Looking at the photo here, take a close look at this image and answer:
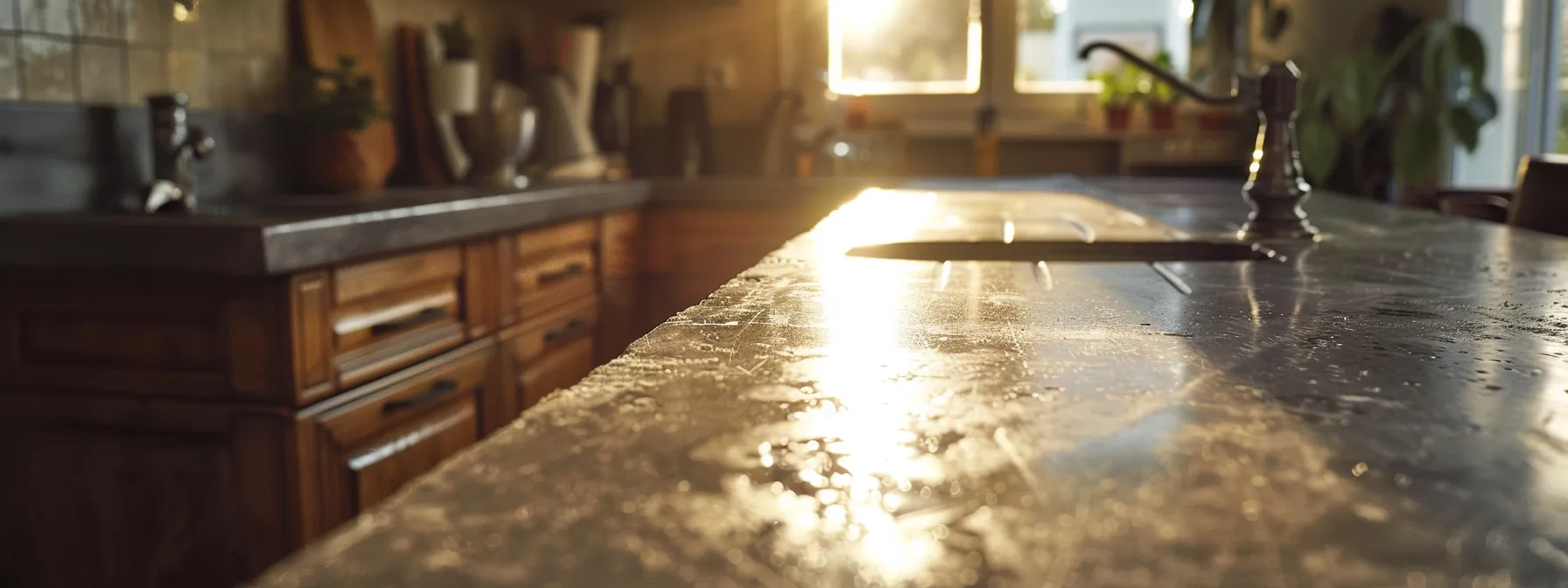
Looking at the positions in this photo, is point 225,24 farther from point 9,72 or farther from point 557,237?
point 557,237

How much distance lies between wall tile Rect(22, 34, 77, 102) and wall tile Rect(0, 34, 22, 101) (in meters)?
0.01

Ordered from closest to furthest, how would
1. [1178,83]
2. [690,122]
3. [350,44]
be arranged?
1. [1178,83]
2. [350,44]
3. [690,122]

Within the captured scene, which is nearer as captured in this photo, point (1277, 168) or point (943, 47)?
point (1277, 168)

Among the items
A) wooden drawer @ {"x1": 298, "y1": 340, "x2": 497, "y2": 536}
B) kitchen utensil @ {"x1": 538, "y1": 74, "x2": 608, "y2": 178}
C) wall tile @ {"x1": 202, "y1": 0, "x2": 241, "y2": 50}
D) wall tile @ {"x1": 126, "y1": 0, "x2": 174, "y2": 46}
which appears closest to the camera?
wooden drawer @ {"x1": 298, "y1": 340, "x2": 497, "y2": 536}

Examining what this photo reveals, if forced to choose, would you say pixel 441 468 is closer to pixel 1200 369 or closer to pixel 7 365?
pixel 1200 369

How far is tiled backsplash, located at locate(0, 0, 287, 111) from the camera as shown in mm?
1712

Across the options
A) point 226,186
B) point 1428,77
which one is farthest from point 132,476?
point 1428,77

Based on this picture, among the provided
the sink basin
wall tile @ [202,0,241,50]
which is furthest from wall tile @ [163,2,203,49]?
the sink basin

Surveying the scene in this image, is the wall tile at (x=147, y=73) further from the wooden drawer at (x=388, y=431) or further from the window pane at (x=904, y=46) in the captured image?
the window pane at (x=904, y=46)

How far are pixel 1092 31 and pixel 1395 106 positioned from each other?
2.30m

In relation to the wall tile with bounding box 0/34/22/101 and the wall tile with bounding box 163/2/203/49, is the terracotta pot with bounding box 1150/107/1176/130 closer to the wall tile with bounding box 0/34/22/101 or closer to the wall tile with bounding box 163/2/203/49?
the wall tile with bounding box 163/2/203/49

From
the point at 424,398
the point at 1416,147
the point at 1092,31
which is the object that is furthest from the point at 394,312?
the point at 1092,31

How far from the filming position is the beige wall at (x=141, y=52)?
1.71 m

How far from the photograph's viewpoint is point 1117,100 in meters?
3.73
